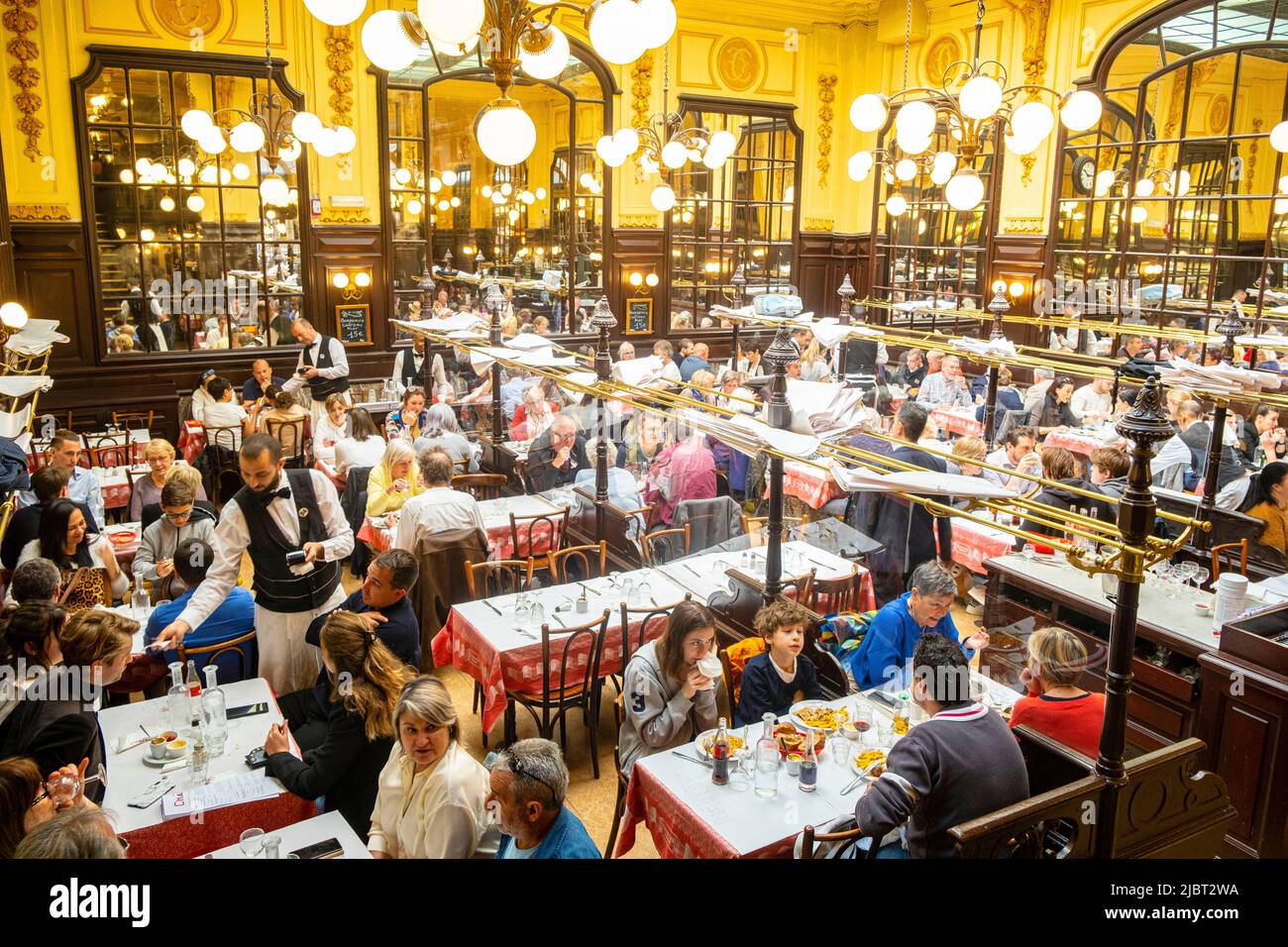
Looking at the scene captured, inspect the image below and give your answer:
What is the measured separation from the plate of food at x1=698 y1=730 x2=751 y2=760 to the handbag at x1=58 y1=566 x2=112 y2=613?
3068 millimetres

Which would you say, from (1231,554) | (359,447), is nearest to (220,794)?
(359,447)

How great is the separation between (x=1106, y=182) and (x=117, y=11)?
10798 mm

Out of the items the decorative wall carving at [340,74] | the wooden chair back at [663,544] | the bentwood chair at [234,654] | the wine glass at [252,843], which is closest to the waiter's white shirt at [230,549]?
the bentwood chair at [234,654]

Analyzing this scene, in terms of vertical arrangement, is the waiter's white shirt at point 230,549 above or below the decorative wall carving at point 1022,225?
below

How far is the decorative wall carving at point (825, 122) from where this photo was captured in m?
13.6

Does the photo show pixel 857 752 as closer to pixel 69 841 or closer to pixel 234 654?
pixel 69 841

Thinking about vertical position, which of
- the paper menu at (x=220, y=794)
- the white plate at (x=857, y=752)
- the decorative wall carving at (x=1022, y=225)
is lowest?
the white plate at (x=857, y=752)

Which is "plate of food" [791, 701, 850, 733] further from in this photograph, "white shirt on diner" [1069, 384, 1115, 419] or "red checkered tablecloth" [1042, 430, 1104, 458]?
"white shirt on diner" [1069, 384, 1115, 419]

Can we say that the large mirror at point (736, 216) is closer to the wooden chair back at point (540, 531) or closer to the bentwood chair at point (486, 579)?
the wooden chair back at point (540, 531)

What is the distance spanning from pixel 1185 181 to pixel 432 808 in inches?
424

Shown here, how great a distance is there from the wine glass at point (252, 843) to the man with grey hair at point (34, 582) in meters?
1.79

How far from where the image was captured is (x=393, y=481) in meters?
6.51

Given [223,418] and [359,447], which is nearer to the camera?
[359,447]
